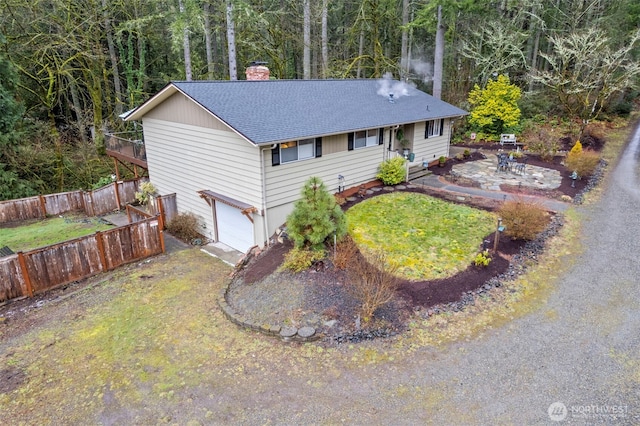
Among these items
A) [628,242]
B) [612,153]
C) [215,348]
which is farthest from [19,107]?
[612,153]

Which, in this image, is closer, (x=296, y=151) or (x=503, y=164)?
(x=296, y=151)

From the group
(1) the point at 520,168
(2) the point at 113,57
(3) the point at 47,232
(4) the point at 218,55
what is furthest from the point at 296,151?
(4) the point at 218,55

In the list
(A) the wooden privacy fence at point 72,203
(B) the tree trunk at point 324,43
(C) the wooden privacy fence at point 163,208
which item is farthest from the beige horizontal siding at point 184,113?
(B) the tree trunk at point 324,43

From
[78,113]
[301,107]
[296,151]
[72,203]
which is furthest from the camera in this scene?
[78,113]

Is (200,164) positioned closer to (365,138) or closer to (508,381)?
(365,138)

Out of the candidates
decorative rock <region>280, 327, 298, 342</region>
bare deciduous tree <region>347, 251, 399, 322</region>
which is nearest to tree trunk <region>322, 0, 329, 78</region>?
bare deciduous tree <region>347, 251, 399, 322</region>

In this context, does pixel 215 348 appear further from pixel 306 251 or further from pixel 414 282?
pixel 414 282

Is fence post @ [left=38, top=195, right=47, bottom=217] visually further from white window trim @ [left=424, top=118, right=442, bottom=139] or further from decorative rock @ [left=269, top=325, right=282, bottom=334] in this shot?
white window trim @ [left=424, top=118, right=442, bottom=139]
